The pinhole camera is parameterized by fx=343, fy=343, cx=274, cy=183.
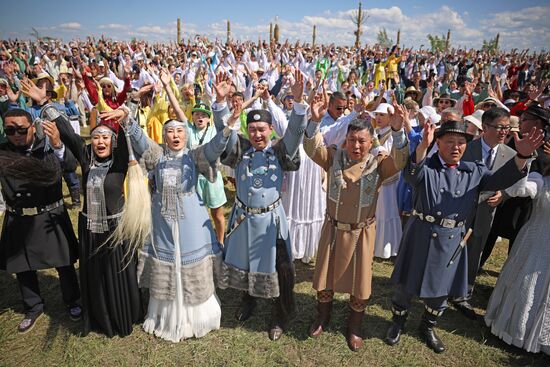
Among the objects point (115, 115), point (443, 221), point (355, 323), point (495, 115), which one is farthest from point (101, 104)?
point (495, 115)

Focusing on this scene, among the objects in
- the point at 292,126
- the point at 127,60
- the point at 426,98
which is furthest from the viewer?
the point at 127,60

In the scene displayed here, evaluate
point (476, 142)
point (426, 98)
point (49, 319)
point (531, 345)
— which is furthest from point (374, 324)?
point (426, 98)

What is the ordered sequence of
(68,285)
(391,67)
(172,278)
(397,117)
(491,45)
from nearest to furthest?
1. (397,117)
2. (172,278)
3. (68,285)
4. (391,67)
5. (491,45)

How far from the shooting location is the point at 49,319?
3869mm

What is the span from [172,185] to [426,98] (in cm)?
649

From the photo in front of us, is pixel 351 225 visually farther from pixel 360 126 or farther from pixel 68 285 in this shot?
pixel 68 285

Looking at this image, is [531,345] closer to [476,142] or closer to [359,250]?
[359,250]

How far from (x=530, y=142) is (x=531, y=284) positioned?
→ 56.3 inches

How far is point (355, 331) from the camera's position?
3.56 m

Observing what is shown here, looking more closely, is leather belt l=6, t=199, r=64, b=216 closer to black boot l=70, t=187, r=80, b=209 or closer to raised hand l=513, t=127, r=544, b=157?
black boot l=70, t=187, r=80, b=209

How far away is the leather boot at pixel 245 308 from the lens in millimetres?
3918

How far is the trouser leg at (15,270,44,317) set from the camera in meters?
3.71

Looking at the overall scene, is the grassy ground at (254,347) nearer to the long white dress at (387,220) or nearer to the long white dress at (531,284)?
the long white dress at (531,284)

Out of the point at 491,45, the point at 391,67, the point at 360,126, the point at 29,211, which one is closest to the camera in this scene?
the point at 360,126
